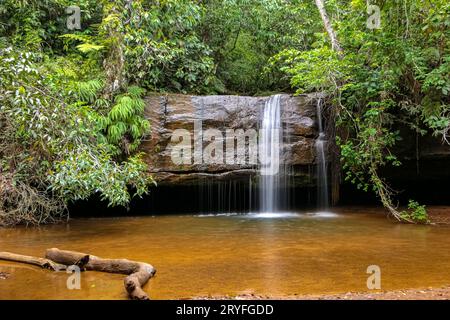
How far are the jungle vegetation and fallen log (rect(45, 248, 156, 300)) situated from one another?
4.98ft

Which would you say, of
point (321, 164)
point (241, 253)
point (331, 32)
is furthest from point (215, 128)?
point (241, 253)

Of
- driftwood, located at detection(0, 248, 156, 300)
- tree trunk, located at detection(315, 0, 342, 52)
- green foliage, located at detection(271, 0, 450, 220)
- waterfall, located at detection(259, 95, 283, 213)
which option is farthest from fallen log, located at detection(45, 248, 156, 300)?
tree trunk, located at detection(315, 0, 342, 52)

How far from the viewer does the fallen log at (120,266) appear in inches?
176

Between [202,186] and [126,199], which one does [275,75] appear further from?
[126,199]

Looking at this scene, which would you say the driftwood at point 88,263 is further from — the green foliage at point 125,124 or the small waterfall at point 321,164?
the small waterfall at point 321,164

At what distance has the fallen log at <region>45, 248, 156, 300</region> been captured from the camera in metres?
4.47

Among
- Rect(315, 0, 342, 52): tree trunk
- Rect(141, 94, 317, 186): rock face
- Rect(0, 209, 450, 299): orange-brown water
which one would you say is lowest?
Rect(0, 209, 450, 299): orange-brown water

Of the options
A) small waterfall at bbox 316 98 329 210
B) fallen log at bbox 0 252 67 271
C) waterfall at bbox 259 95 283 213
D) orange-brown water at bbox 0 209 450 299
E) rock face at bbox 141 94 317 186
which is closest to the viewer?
orange-brown water at bbox 0 209 450 299

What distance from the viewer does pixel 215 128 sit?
11.6 m

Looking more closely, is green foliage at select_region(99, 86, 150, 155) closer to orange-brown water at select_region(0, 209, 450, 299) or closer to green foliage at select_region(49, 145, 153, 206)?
orange-brown water at select_region(0, 209, 450, 299)

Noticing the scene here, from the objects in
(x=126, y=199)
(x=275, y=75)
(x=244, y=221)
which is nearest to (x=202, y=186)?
(x=244, y=221)

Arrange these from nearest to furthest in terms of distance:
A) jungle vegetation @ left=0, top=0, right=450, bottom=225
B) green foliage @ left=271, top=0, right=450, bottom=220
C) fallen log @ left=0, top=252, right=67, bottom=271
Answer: fallen log @ left=0, top=252, right=67, bottom=271 → jungle vegetation @ left=0, top=0, right=450, bottom=225 → green foliage @ left=271, top=0, right=450, bottom=220

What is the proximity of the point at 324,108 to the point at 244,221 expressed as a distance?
400 cm
